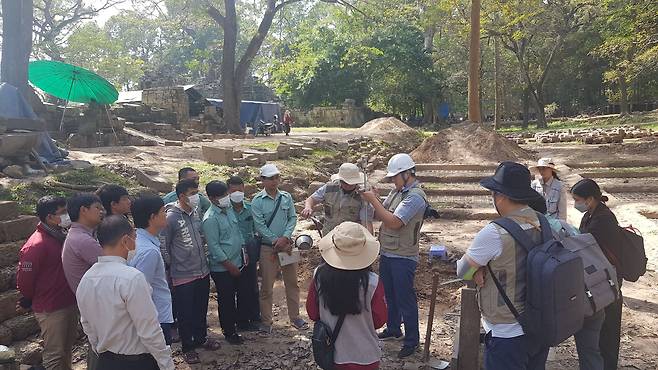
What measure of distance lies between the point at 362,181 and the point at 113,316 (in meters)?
2.55

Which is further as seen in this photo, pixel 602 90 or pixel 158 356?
pixel 602 90

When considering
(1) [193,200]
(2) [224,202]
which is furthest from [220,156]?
(1) [193,200]

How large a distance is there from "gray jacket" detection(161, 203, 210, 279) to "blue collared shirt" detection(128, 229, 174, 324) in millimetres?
729

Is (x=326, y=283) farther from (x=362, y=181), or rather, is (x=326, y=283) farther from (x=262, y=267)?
(x=262, y=267)

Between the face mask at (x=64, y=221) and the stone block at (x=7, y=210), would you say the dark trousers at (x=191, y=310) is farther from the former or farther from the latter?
the stone block at (x=7, y=210)

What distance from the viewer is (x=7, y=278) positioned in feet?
16.4

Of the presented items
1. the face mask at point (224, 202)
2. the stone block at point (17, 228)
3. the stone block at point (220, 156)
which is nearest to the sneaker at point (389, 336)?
the face mask at point (224, 202)

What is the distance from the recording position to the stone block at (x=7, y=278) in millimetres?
4934

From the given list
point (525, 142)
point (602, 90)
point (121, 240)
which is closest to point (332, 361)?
point (121, 240)

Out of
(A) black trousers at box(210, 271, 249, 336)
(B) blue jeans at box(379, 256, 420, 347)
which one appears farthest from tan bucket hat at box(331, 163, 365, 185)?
(A) black trousers at box(210, 271, 249, 336)

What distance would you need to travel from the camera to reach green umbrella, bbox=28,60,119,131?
12281mm

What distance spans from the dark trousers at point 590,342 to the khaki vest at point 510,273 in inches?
34.7

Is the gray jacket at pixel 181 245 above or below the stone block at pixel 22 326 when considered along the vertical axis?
above

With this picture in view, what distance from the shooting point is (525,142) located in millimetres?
22406
